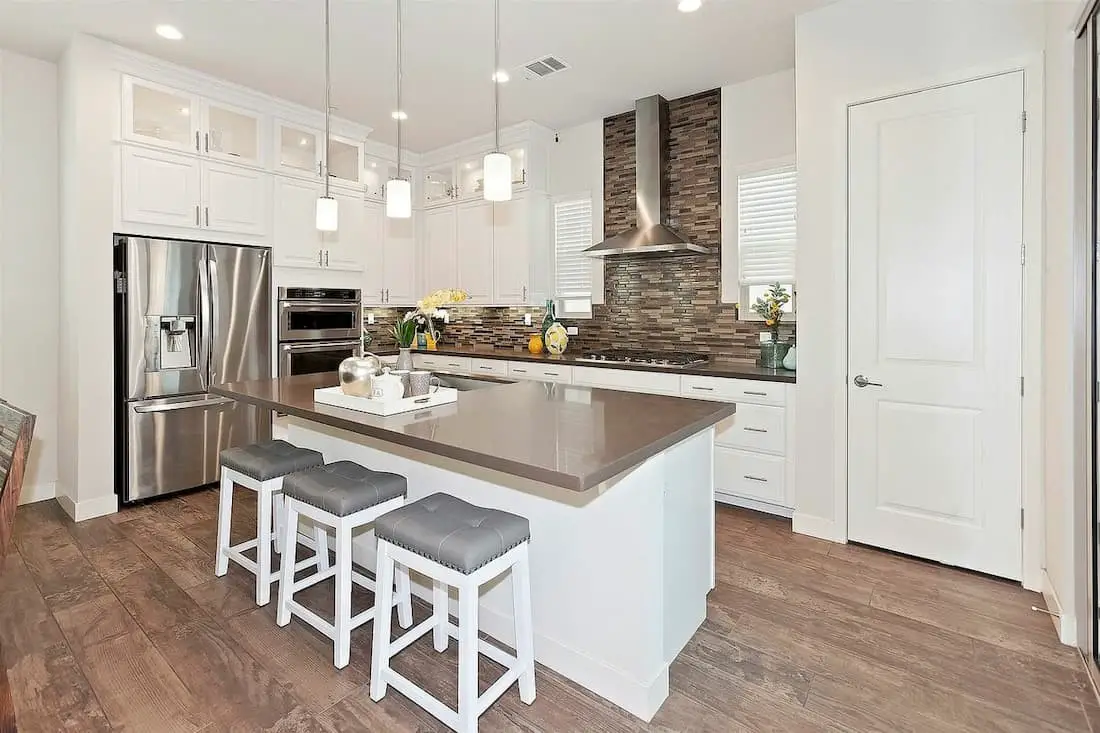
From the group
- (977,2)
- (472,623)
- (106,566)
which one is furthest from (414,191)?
(472,623)

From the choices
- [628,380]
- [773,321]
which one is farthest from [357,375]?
[773,321]

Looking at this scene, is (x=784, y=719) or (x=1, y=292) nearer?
(x=784, y=719)

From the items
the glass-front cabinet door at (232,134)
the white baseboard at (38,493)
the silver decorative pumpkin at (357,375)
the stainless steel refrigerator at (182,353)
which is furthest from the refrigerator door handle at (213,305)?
the silver decorative pumpkin at (357,375)

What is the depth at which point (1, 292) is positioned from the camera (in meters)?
3.63

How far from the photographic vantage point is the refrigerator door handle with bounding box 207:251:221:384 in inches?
156

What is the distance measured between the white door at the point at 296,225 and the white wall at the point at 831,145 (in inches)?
138

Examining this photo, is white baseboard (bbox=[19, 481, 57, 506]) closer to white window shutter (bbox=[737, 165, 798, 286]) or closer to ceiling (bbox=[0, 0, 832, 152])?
ceiling (bbox=[0, 0, 832, 152])

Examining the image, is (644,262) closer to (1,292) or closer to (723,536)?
(723,536)

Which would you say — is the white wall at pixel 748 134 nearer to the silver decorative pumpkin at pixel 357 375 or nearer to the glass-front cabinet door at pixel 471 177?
the glass-front cabinet door at pixel 471 177

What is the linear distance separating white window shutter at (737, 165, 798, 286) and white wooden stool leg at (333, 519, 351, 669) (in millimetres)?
3183

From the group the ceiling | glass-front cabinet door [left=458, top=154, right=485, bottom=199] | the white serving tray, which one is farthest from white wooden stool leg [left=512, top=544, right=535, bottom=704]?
glass-front cabinet door [left=458, top=154, right=485, bottom=199]

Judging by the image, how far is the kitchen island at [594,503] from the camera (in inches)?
65.6

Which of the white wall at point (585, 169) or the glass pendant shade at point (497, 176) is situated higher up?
the white wall at point (585, 169)

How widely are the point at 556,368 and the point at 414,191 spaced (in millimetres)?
2747
